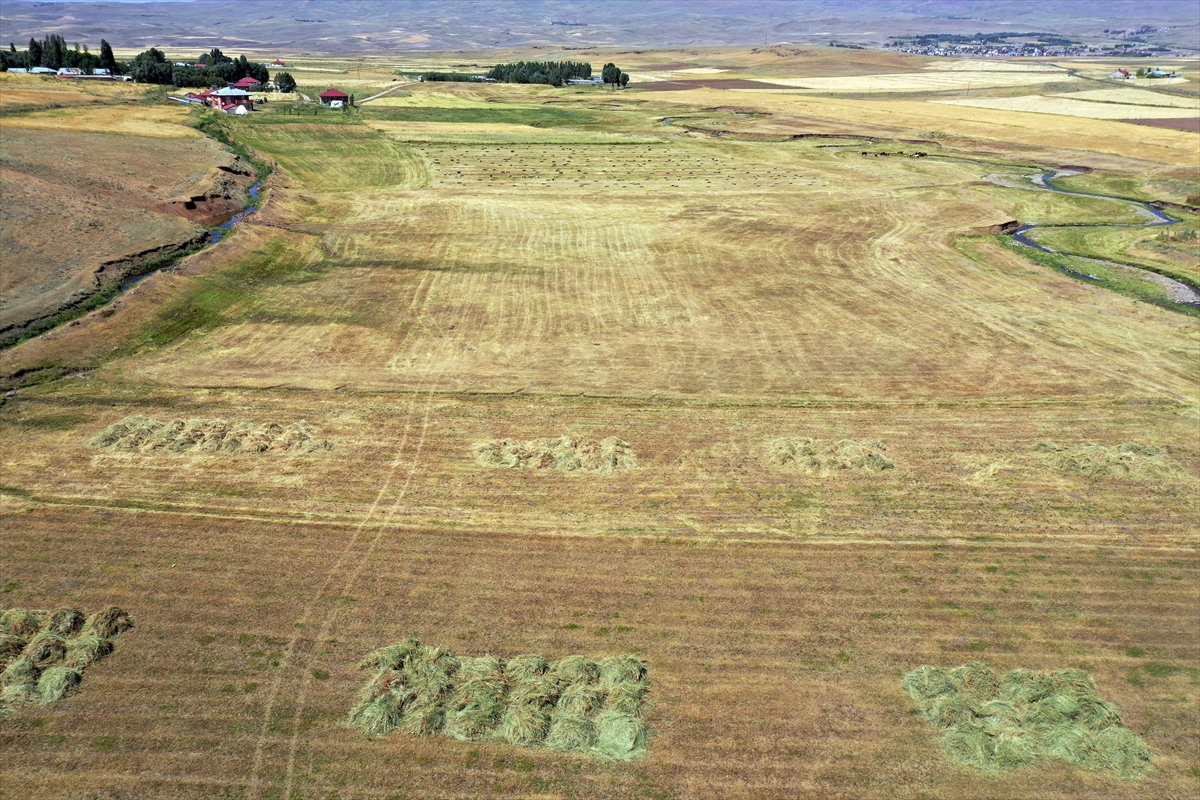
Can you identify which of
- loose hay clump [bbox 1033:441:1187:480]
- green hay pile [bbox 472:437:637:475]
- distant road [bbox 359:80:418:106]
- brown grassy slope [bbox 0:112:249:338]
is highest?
distant road [bbox 359:80:418:106]

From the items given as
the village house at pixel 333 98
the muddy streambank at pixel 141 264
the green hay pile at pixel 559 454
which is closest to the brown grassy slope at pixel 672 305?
the muddy streambank at pixel 141 264

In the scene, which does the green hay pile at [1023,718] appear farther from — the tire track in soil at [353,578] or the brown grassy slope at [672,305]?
the brown grassy slope at [672,305]

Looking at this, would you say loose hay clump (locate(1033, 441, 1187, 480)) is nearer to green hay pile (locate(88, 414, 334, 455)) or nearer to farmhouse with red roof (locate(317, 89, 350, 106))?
green hay pile (locate(88, 414, 334, 455))

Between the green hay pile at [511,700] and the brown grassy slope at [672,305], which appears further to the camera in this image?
the brown grassy slope at [672,305]

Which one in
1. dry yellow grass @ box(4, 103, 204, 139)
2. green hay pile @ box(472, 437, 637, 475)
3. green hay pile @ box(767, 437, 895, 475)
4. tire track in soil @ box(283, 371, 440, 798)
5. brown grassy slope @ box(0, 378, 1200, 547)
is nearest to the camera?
tire track in soil @ box(283, 371, 440, 798)

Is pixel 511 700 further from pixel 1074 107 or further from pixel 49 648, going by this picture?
pixel 1074 107

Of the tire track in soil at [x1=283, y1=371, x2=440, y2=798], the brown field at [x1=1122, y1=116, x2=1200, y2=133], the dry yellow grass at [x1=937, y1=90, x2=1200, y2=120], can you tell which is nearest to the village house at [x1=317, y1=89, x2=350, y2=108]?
the tire track in soil at [x1=283, y1=371, x2=440, y2=798]
